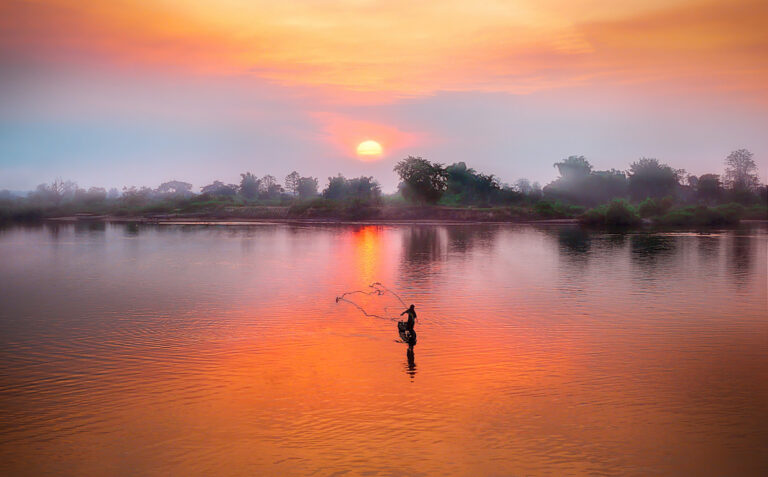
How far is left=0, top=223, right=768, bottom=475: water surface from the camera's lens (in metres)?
15.6

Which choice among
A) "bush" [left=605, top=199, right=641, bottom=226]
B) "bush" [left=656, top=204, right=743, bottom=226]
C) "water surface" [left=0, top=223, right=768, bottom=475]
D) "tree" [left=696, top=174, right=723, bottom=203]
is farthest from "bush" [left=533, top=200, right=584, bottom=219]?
"water surface" [left=0, top=223, right=768, bottom=475]

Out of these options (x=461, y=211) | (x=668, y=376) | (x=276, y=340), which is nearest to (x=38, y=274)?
(x=276, y=340)

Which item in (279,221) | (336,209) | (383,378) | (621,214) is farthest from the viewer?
(336,209)

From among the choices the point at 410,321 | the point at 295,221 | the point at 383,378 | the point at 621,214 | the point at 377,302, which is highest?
the point at 621,214

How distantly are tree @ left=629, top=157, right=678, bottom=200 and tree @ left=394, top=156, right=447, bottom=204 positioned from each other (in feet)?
206

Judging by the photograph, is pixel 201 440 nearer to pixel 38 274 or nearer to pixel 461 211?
pixel 38 274

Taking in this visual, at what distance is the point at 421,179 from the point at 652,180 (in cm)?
7266

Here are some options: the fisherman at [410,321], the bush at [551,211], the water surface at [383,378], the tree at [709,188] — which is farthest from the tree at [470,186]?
the fisherman at [410,321]

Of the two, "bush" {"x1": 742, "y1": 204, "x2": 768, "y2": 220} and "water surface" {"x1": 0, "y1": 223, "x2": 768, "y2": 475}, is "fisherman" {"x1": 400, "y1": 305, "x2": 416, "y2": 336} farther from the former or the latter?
"bush" {"x1": 742, "y1": 204, "x2": 768, "y2": 220}

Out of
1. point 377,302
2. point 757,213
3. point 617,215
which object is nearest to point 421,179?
point 617,215

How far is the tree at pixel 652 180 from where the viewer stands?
18512 centimetres

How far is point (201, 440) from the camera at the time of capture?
53.8 feet

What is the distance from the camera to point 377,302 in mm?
36594

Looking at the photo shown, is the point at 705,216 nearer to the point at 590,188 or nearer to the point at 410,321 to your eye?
the point at 590,188
